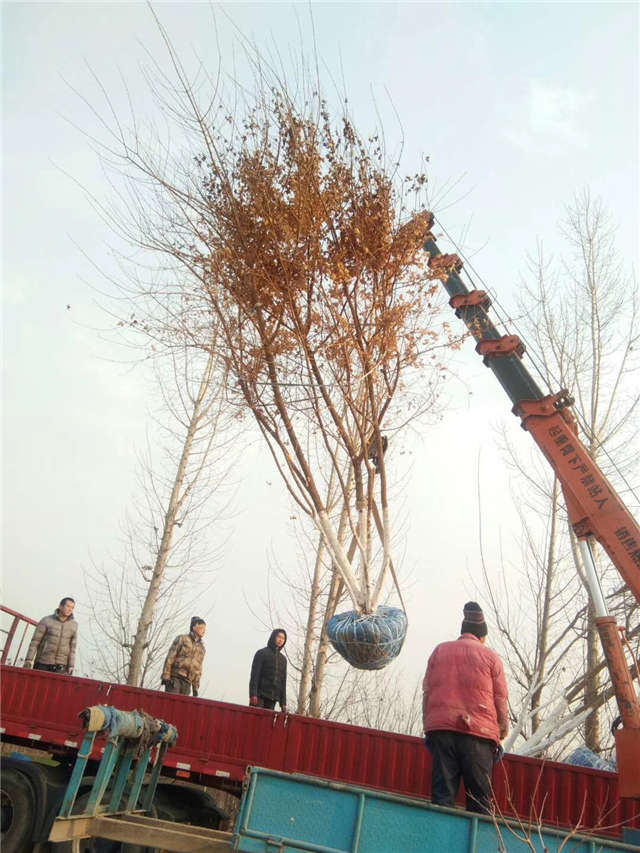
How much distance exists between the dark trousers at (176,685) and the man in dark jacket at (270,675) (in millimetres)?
920

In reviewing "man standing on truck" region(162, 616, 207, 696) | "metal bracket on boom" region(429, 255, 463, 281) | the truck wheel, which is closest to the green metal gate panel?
the truck wheel

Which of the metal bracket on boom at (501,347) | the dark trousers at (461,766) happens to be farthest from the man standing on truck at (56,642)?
the metal bracket on boom at (501,347)

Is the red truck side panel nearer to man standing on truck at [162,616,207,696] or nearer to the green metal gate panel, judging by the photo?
man standing on truck at [162,616,207,696]

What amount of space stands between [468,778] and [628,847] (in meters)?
1.19

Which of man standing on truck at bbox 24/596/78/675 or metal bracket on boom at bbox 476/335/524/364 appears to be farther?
man standing on truck at bbox 24/596/78/675

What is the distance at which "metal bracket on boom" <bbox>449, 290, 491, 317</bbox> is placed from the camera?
9688 millimetres

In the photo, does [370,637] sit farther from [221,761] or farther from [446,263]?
[446,263]

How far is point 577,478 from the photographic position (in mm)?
7945

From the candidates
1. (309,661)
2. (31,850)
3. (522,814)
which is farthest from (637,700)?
(309,661)

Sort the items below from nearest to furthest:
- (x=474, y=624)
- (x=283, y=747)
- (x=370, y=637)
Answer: (x=474, y=624), (x=370, y=637), (x=283, y=747)

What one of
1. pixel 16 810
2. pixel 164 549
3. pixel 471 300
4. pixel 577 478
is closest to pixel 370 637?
pixel 577 478

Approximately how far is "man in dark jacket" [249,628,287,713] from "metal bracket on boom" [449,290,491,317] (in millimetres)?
5216

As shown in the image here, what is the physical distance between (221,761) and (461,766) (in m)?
3.53

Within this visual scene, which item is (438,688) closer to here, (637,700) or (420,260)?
(637,700)
